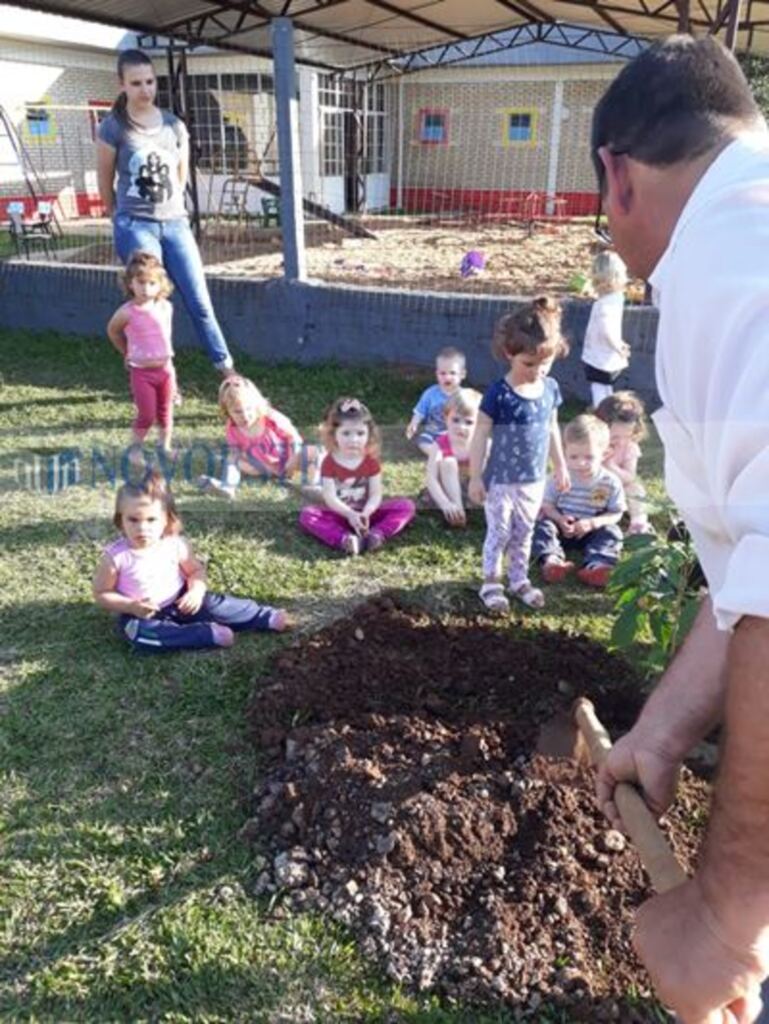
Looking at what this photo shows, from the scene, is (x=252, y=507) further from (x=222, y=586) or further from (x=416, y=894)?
(x=416, y=894)

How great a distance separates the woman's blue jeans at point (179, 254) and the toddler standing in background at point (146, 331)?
0.82 ft

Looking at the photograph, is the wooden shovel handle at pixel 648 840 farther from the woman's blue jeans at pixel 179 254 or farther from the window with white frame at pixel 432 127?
the window with white frame at pixel 432 127

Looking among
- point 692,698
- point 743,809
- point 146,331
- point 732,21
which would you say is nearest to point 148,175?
point 146,331

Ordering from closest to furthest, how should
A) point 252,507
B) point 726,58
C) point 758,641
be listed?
point 758,641, point 726,58, point 252,507

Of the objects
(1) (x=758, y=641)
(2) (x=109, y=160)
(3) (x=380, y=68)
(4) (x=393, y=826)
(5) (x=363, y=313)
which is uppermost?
(3) (x=380, y=68)

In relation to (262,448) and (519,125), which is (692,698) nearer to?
(262,448)

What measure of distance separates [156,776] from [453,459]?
2.44 meters

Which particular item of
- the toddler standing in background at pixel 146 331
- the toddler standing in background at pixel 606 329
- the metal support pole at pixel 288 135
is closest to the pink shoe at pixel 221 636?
the toddler standing in background at pixel 146 331

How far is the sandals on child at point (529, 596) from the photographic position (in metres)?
3.72

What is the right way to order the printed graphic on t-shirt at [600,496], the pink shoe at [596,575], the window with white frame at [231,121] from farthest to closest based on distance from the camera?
the window with white frame at [231,121] → the printed graphic on t-shirt at [600,496] → the pink shoe at [596,575]

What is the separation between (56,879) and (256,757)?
2.10 ft

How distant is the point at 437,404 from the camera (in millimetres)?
5258

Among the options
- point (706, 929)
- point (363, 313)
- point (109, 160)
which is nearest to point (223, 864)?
point (706, 929)

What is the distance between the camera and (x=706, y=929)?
0.94m
